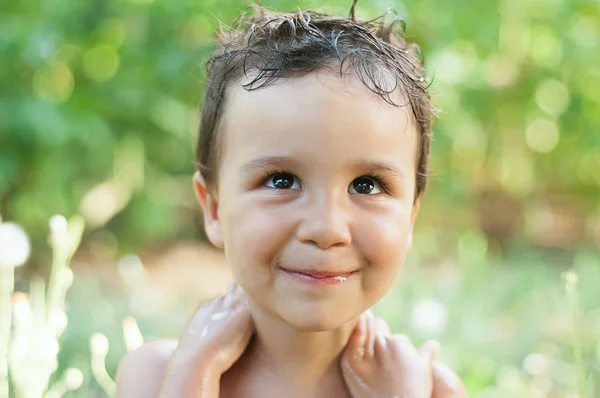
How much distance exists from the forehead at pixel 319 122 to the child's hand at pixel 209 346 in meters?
0.34

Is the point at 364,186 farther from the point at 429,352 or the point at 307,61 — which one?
the point at 429,352

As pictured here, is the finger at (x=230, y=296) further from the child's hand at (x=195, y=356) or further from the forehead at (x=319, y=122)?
the forehead at (x=319, y=122)

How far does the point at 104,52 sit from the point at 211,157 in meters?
2.29

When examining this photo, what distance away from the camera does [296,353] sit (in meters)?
1.45

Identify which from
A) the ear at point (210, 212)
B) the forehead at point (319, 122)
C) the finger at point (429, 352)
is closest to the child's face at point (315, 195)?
the forehead at point (319, 122)

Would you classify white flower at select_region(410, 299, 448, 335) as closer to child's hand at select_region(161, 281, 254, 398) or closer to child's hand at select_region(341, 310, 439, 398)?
child's hand at select_region(341, 310, 439, 398)

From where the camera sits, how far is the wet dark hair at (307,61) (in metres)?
1.30

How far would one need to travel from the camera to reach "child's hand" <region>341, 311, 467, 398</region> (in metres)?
1.44

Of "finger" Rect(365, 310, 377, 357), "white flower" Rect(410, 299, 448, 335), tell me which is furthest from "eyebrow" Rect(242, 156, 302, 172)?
"white flower" Rect(410, 299, 448, 335)

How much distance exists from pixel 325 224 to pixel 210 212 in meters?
0.37

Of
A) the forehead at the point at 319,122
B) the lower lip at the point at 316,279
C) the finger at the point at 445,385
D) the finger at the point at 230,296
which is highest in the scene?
the forehead at the point at 319,122

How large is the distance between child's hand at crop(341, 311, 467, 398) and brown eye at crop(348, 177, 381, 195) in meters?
0.35

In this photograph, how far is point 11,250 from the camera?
1.76 metres

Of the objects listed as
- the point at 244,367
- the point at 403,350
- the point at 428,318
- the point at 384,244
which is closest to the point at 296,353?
the point at 244,367
